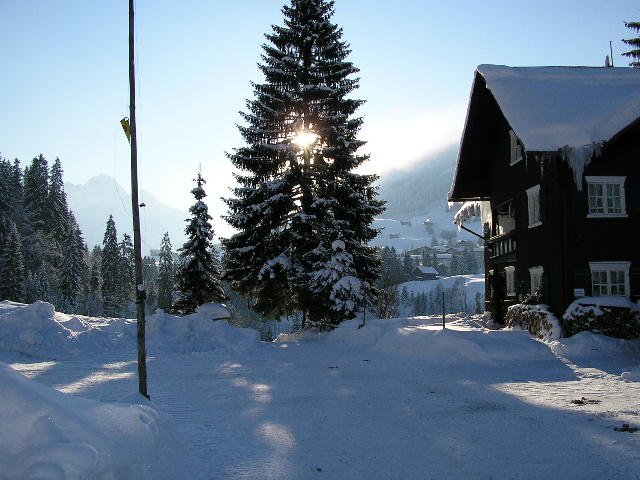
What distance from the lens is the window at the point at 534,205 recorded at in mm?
19344

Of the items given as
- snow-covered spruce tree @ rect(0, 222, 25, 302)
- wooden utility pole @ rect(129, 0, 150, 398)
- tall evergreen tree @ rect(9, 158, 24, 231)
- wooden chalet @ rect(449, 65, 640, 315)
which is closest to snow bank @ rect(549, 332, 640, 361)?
wooden chalet @ rect(449, 65, 640, 315)

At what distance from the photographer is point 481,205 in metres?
27.1

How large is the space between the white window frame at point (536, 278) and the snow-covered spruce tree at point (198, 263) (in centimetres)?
1805

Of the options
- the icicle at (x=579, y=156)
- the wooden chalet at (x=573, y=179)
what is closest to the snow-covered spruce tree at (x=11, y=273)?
the wooden chalet at (x=573, y=179)

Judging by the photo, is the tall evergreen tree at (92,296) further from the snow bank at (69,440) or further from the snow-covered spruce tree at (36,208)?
the snow bank at (69,440)

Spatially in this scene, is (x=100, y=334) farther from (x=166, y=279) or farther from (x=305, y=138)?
(x=166, y=279)

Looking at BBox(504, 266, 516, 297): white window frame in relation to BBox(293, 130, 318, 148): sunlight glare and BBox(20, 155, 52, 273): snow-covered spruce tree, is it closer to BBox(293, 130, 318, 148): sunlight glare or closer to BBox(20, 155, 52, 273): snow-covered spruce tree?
BBox(293, 130, 318, 148): sunlight glare

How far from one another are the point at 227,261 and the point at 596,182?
15.4 meters

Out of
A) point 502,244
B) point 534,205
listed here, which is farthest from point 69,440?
point 502,244

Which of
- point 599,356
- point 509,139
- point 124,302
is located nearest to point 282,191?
point 509,139

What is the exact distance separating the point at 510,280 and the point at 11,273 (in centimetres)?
4610

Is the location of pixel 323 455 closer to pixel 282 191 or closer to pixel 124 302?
pixel 282 191

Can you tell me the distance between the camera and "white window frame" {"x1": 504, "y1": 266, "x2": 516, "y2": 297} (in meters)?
22.1

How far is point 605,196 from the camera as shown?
703 inches
